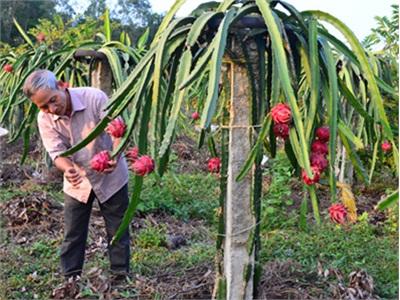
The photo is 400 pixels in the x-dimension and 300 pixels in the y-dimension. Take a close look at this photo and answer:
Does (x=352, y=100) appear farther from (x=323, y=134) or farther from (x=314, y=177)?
(x=314, y=177)

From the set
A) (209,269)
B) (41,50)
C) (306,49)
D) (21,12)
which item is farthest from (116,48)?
(21,12)

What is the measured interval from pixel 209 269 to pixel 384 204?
1811 millimetres

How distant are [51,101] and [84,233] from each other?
27.0 inches

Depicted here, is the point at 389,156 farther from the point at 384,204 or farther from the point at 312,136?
the point at 384,204

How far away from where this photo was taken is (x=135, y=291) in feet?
8.34

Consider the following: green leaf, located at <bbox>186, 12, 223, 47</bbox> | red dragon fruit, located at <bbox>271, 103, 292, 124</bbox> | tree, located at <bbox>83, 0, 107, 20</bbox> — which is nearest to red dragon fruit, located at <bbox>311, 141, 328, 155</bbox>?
red dragon fruit, located at <bbox>271, 103, 292, 124</bbox>

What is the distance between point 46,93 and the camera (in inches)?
97.4

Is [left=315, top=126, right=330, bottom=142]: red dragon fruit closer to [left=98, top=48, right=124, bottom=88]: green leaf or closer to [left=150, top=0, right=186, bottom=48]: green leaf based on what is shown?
[left=150, top=0, right=186, bottom=48]: green leaf

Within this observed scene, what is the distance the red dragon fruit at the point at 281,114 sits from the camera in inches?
56.8

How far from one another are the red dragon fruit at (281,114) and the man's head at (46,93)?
131cm

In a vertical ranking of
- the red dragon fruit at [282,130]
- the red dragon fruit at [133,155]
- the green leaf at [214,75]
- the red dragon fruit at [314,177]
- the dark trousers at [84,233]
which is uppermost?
the green leaf at [214,75]

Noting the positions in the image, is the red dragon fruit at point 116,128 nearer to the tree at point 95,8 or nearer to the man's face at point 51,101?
the man's face at point 51,101

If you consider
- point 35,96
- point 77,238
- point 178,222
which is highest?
point 35,96

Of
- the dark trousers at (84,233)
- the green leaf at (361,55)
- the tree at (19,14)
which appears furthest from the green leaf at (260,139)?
the tree at (19,14)
